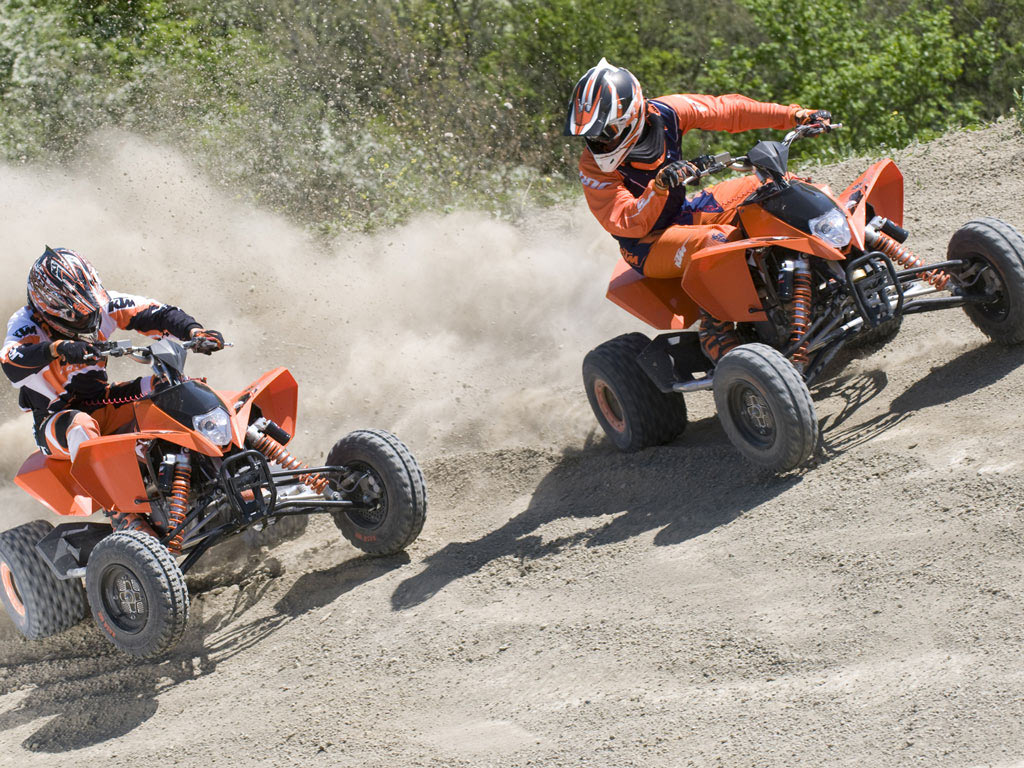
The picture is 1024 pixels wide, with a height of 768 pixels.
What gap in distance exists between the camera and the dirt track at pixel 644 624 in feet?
13.9

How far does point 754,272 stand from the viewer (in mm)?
6570

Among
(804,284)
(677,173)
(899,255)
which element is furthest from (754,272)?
(677,173)

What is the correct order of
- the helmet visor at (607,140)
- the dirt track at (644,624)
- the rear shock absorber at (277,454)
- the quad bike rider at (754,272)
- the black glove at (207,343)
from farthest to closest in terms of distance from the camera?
1. the helmet visor at (607,140)
2. the rear shock absorber at (277,454)
3. the black glove at (207,343)
4. the quad bike rider at (754,272)
5. the dirt track at (644,624)

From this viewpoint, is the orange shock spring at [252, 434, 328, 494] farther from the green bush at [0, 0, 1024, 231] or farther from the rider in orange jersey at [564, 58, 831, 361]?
the green bush at [0, 0, 1024, 231]

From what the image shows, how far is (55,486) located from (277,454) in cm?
122

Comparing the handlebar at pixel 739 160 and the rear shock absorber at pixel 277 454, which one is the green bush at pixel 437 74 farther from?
the rear shock absorber at pixel 277 454

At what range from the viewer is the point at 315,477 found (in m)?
6.68

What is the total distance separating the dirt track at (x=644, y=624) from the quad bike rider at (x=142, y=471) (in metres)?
0.34

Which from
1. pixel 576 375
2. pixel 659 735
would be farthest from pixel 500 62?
pixel 659 735

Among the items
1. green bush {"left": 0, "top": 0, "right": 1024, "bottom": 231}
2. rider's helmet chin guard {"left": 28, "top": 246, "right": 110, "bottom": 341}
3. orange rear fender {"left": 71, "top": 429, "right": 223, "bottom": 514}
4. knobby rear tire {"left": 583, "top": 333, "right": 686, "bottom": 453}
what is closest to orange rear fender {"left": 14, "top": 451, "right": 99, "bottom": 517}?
orange rear fender {"left": 71, "top": 429, "right": 223, "bottom": 514}

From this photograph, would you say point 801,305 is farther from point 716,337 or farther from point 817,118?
point 817,118

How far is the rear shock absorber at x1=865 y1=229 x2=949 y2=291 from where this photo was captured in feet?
21.1

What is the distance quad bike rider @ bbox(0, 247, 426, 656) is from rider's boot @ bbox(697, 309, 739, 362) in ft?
5.81

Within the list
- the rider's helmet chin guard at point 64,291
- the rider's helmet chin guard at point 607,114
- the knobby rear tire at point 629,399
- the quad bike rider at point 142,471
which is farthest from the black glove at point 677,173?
the rider's helmet chin guard at point 64,291
